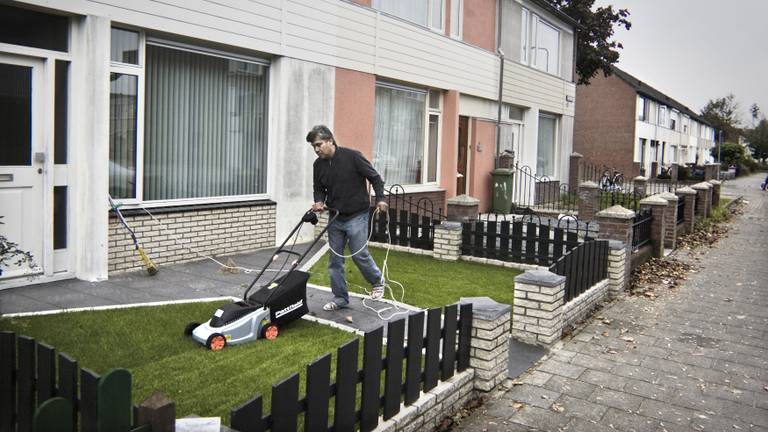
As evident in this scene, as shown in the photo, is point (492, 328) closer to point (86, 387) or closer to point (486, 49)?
point (86, 387)

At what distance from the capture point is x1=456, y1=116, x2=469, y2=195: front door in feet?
54.9

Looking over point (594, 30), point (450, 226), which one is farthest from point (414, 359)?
point (594, 30)

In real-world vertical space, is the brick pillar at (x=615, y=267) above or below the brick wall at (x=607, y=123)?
below

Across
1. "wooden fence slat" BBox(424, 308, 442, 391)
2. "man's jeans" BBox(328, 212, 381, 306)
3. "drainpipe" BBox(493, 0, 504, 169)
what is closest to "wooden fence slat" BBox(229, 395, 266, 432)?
"wooden fence slat" BBox(424, 308, 442, 391)

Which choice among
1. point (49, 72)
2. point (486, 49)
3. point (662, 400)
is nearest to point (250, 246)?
point (49, 72)

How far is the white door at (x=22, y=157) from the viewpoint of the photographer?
23.0 ft

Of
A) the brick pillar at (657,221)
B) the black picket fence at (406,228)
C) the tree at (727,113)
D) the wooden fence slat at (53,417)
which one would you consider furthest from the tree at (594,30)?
the tree at (727,113)

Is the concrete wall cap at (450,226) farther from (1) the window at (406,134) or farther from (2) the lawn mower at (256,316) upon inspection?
(2) the lawn mower at (256,316)

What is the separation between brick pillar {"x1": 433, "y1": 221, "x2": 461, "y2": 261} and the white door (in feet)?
18.0

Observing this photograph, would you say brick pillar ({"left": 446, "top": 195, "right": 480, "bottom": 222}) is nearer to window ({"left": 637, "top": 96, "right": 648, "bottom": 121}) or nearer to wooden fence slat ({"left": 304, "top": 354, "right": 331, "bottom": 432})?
wooden fence slat ({"left": 304, "top": 354, "right": 331, "bottom": 432})

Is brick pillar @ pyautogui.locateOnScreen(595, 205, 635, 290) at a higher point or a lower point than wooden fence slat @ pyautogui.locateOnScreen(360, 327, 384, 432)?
higher

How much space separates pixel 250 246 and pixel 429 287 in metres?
3.21

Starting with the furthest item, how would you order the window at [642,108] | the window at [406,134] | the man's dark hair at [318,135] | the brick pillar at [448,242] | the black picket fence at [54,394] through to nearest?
1. the window at [642,108]
2. the window at [406,134]
3. the brick pillar at [448,242]
4. the man's dark hair at [318,135]
5. the black picket fence at [54,394]

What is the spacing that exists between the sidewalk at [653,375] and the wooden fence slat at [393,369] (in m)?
0.71
